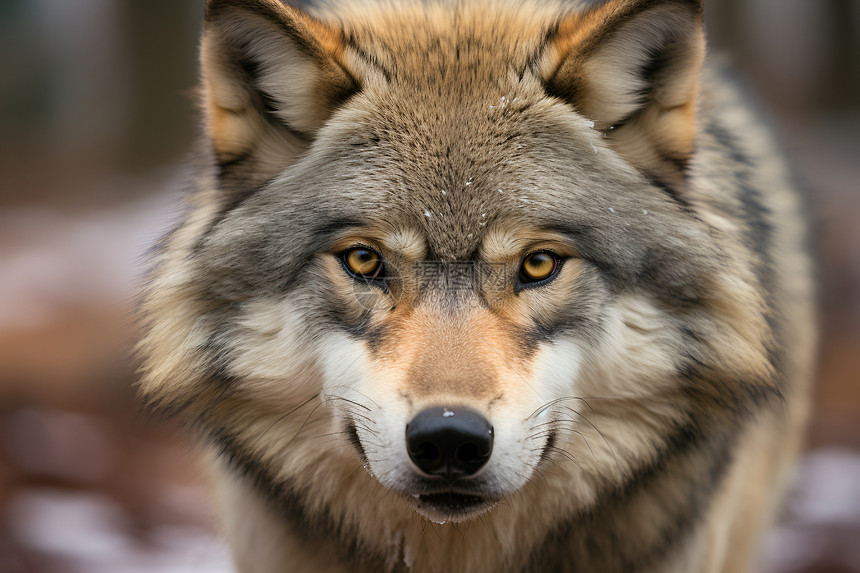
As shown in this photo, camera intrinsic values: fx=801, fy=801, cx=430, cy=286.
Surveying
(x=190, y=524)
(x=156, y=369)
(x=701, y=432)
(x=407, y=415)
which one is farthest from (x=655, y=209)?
(x=190, y=524)

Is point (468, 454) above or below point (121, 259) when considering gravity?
above

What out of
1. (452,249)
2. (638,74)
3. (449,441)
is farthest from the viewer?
(638,74)

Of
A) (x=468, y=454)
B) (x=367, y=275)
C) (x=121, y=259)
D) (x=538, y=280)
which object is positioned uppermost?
(x=538, y=280)

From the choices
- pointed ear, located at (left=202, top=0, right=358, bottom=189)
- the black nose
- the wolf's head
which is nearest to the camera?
the black nose

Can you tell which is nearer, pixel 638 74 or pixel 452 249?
pixel 452 249

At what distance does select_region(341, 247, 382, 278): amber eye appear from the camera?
2.52 meters

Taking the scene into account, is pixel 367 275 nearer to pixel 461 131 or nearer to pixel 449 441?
pixel 461 131

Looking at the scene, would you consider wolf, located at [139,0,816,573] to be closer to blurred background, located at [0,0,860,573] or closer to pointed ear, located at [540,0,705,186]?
pointed ear, located at [540,0,705,186]

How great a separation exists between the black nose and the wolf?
0.12 m

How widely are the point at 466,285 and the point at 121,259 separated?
7.23m

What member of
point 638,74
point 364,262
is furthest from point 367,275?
point 638,74

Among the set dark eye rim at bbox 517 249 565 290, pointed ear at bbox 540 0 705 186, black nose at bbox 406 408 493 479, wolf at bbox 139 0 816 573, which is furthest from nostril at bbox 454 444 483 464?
pointed ear at bbox 540 0 705 186

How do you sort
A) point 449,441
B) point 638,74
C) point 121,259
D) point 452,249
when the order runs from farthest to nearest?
point 121,259 → point 638,74 → point 452,249 → point 449,441

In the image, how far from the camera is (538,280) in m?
2.52
